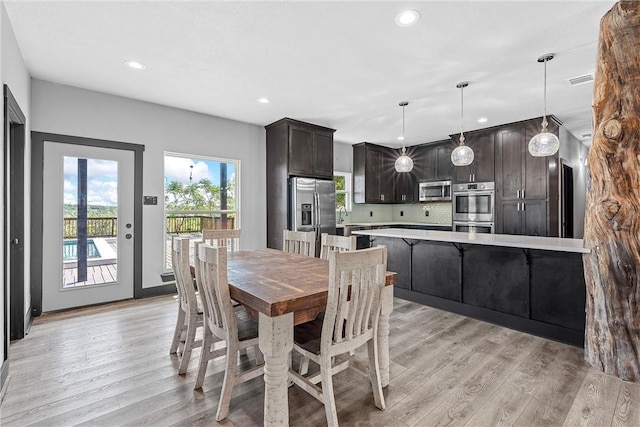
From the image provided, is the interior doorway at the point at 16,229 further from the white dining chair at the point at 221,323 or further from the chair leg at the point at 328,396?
the chair leg at the point at 328,396

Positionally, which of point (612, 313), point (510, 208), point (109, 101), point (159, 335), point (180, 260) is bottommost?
point (159, 335)

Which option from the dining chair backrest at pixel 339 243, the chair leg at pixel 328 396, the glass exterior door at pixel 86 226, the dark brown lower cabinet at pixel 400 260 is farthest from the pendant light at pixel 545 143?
the glass exterior door at pixel 86 226

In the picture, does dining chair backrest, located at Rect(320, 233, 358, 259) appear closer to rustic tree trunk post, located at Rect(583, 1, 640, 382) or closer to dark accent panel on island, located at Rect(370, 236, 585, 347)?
dark accent panel on island, located at Rect(370, 236, 585, 347)

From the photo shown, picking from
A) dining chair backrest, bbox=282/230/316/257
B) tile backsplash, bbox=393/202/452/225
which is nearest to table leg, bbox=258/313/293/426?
dining chair backrest, bbox=282/230/316/257

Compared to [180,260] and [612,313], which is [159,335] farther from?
[612,313]

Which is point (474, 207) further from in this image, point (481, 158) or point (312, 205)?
point (312, 205)

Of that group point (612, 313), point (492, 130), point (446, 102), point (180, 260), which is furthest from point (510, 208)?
point (180, 260)

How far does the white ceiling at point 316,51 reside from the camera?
2297 millimetres

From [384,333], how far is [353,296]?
56 cm

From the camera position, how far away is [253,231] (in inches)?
205

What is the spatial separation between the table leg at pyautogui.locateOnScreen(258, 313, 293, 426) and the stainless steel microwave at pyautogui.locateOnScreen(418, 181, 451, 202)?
18.8 feet

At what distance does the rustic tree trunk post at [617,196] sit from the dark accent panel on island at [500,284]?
→ 0.41m

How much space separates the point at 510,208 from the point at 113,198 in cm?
598

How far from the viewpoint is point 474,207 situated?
18.5 ft
